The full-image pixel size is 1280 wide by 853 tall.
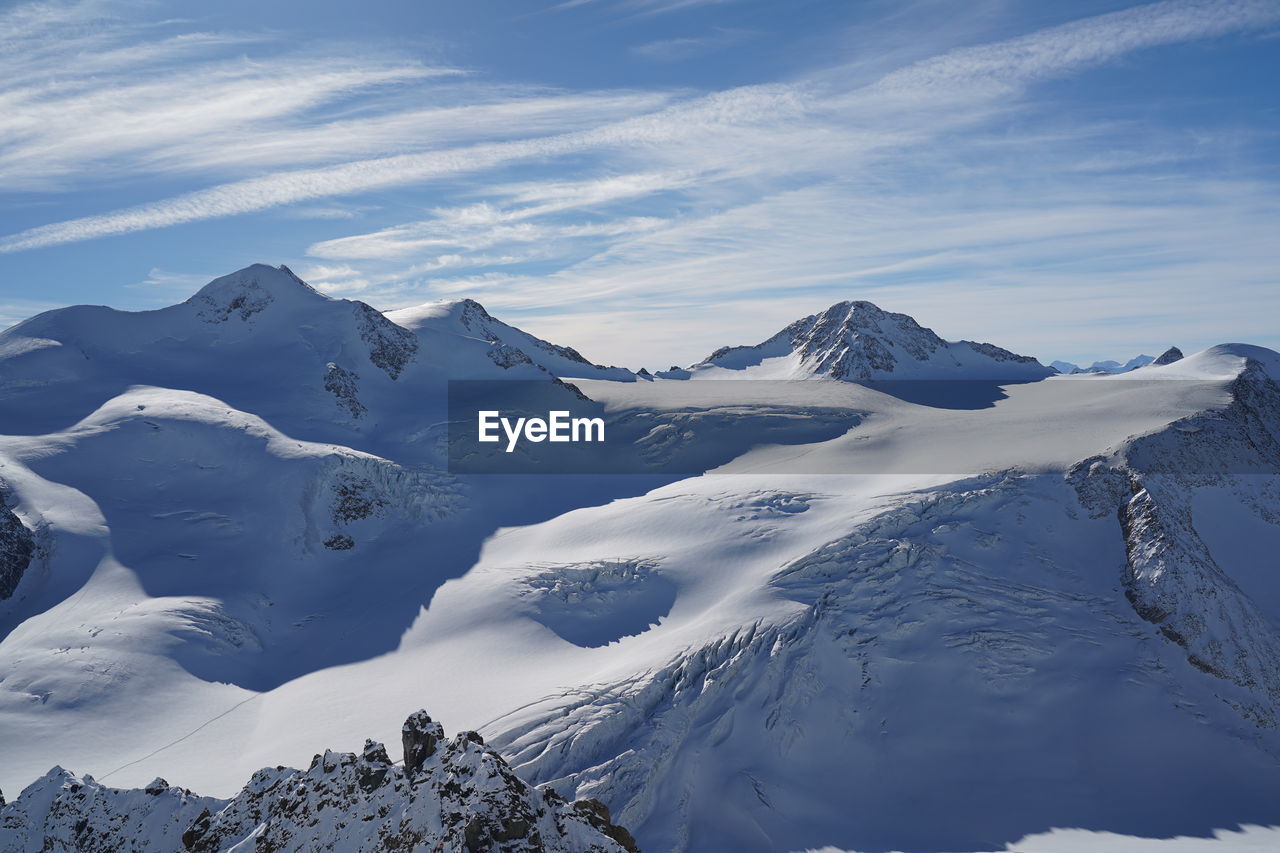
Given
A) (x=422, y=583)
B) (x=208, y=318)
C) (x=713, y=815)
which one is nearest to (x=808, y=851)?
(x=713, y=815)

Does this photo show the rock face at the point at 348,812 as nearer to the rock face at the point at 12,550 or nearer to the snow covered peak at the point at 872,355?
the rock face at the point at 12,550

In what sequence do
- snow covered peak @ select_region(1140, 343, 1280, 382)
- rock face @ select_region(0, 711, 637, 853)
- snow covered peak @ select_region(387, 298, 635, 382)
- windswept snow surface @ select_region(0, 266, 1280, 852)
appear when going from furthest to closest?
snow covered peak @ select_region(387, 298, 635, 382) → snow covered peak @ select_region(1140, 343, 1280, 382) → windswept snow surface @ select_region(0, 266, 1280, 852) → rock face @ select_region(0, 711, 637, 853)

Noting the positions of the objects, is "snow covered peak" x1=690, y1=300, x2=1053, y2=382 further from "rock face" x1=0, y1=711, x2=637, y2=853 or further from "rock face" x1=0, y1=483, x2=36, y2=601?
"rock face" x1=0, y1=711, x2=637, y2=853

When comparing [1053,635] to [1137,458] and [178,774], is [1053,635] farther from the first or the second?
[178,774]

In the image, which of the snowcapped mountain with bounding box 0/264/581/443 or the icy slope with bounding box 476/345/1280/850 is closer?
the icy slope with bounding box 476/345/1280/850

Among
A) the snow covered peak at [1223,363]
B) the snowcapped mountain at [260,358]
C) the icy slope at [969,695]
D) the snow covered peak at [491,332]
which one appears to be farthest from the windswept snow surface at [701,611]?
the snow covered peak at [491,332]

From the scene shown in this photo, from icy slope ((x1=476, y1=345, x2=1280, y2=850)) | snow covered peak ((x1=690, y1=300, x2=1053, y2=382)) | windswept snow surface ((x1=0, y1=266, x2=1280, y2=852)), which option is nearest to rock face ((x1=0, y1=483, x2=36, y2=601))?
windswept snow surface ((x1=0, y1=266, x2=1280, y2=852))
